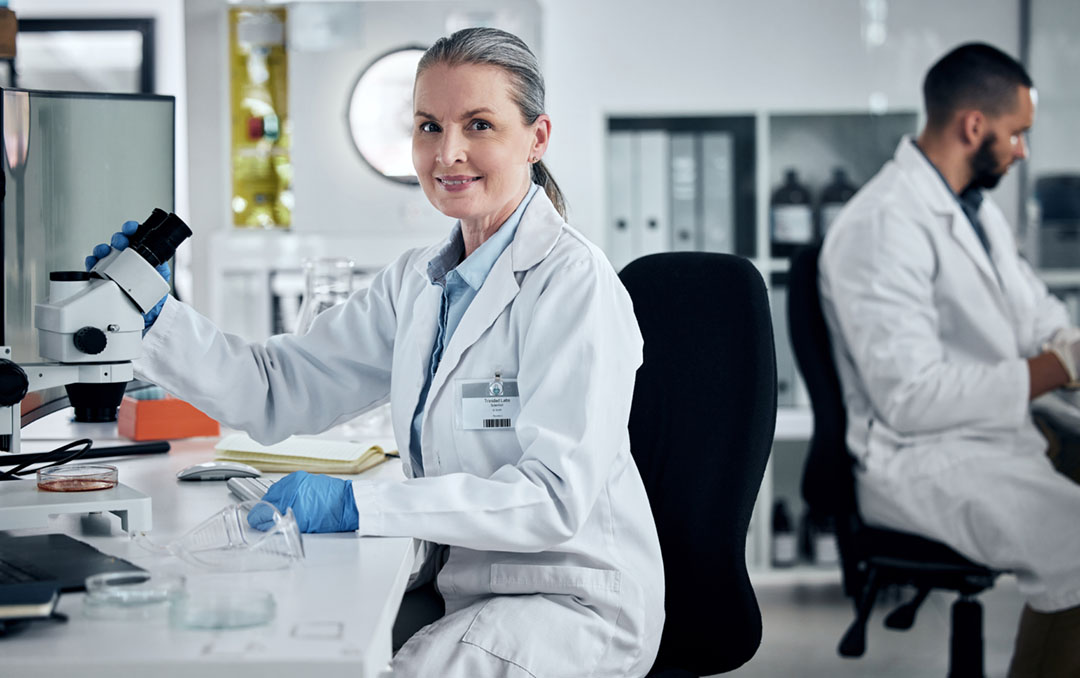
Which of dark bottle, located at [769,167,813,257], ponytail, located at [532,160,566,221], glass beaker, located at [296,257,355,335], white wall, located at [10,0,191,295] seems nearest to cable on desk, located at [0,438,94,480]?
glass beaker, located at [296,257,355,335]

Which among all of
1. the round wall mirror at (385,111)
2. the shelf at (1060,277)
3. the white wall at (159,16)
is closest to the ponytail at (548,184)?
the round wall mirror at (385,111)

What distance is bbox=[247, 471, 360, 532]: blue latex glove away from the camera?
44.8 inches

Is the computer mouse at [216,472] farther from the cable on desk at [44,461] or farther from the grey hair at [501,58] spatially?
the grey hair at [501,58]

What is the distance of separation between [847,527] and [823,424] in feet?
0.72

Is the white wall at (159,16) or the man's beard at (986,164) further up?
the white wall at (159,16)

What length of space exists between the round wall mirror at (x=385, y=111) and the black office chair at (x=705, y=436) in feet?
7.47

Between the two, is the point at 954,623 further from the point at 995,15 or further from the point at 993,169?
the point at 995,15

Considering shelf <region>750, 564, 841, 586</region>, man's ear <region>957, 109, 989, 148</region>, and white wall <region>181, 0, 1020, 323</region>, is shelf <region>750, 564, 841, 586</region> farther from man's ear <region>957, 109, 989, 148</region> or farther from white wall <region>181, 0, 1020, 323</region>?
man's ear <region>957, 109, 989, 148</region>

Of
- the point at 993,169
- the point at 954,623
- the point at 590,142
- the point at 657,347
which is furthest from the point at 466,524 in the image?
the point at 590,142

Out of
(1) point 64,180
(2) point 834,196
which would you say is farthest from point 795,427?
(1) point 64,180

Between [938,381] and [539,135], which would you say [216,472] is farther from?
[938,381]

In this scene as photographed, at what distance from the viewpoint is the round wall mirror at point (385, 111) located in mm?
3688

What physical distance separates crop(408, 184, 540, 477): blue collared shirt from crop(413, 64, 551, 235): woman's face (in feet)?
0.11

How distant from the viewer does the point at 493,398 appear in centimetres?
133
